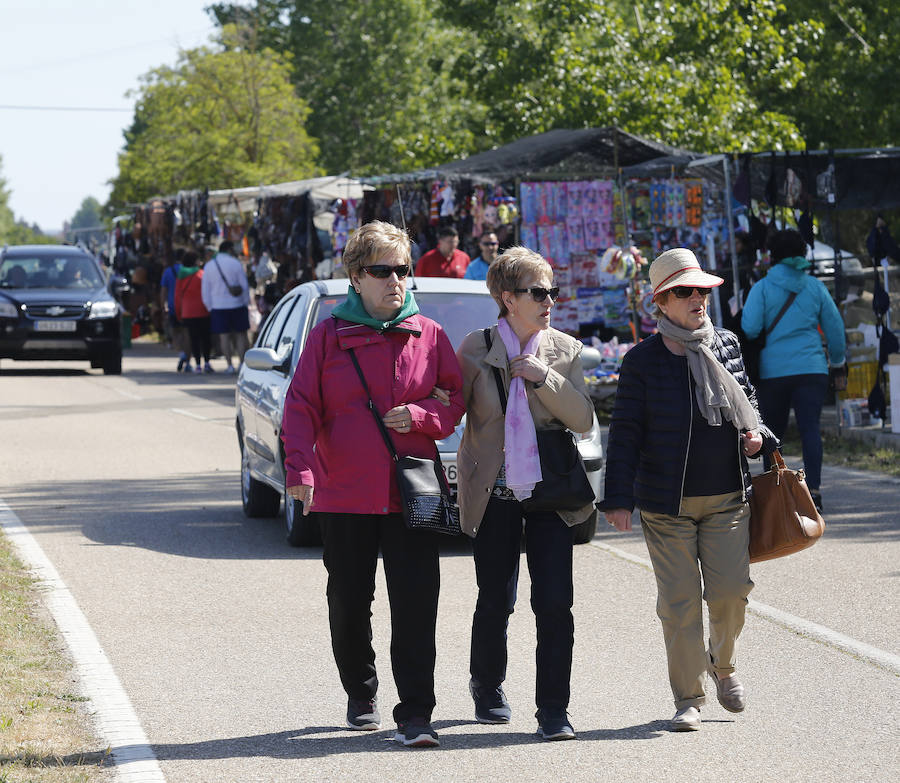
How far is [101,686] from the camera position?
20.2 ft

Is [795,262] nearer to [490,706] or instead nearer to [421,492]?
[490,706]

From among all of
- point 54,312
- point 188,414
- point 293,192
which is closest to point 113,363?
point 54,312

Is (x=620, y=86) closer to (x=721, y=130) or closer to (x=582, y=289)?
(x=721, y=130)

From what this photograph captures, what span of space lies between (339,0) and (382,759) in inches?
2459

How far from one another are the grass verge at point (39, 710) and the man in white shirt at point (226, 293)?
16.3 m

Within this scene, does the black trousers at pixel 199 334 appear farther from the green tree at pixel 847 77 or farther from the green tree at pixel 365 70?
the green tree at pixel 365 70

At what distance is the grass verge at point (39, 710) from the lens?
16.6 feet

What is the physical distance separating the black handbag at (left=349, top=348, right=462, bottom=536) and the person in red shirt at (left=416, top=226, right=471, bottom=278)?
10.7m

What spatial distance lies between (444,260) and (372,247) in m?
10.9

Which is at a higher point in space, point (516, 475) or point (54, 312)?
point (54, 312)

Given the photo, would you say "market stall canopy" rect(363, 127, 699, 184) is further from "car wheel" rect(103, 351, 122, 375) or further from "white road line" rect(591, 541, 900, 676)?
"white road line" rect(591, 541, 900, 676)

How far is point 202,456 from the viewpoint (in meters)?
14.4

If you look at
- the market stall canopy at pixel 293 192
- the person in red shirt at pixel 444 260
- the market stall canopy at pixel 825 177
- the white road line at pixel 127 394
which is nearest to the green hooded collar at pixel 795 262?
the market stall canopy at pixel 825 177

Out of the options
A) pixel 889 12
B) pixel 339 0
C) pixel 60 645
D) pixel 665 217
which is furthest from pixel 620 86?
pixel 339 0
